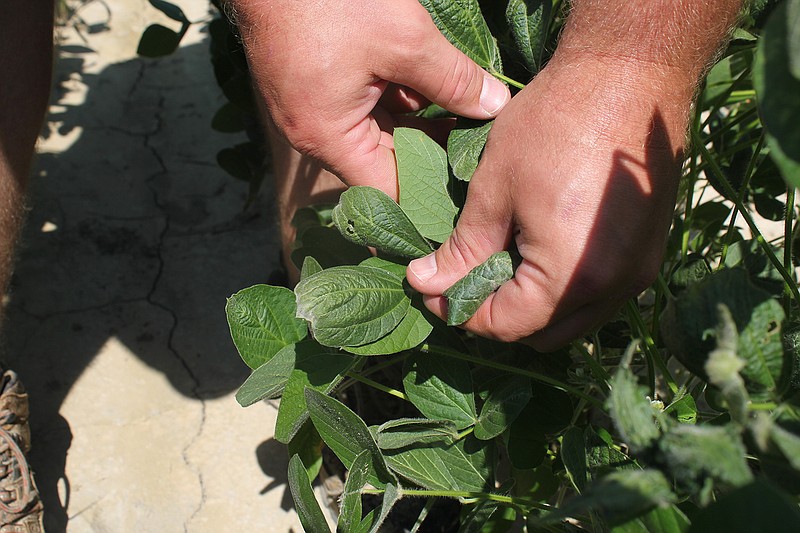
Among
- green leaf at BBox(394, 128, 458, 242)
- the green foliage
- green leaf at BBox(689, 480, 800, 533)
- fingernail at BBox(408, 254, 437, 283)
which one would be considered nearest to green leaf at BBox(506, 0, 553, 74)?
the green foliage

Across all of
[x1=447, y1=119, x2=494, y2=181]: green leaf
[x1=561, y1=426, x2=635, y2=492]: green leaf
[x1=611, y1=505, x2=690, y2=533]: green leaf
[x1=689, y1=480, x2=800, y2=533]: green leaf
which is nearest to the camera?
[x1=689, y1=480, x2=800, y2=533]: green leaf

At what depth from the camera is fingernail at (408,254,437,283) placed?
794 mm

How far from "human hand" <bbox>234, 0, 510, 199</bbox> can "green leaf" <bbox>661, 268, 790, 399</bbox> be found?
428 millimetres

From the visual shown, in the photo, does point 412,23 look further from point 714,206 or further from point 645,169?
point 714,206

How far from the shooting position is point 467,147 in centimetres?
82

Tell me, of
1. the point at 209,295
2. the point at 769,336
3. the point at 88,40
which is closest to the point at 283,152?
the point at 209,295

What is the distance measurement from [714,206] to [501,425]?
2.24 feet

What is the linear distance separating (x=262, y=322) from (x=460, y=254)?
11.2 inches

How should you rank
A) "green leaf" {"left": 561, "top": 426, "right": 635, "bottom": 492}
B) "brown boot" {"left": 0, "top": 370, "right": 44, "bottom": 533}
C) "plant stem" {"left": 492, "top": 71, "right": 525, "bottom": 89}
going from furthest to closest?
"brown boot" {"left": 0, "top": 370, "right": 44, "bottom": 533}, "plant stem" {"left": 492, "top": 71, "right": 525, "bottom": 89}, "green leaf" {"left": 561, "top": 426, "right": 635, "bottom": 492}

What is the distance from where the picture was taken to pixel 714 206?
1.25 m

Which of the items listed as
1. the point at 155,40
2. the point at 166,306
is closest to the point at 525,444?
the point at 155,40

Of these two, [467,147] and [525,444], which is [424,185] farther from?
[525,444]

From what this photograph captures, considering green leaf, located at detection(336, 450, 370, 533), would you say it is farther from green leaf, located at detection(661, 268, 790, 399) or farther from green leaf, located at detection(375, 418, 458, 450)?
green leaf, located at detection(661, 268, 790, 399)

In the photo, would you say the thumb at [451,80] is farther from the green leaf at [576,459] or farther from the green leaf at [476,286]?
the green leaf at [576,459]
